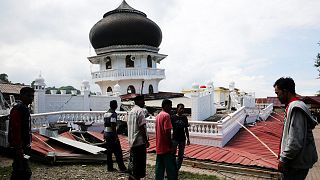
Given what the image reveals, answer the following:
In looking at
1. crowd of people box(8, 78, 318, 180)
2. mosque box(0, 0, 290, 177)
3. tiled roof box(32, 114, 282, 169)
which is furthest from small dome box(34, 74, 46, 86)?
crowd of people box(8, 78, 318, 180)

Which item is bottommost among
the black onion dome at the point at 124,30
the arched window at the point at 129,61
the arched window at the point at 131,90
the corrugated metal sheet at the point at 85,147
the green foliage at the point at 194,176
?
the green foliage at the point at 194,176

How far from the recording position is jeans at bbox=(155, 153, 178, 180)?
5.06 metres

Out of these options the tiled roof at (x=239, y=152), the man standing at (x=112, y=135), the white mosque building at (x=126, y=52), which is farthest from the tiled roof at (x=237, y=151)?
the white mosque building at (x=126, y=52)

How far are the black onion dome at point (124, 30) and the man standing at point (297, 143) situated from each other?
21.8 meters

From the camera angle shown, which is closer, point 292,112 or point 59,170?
point 292,112

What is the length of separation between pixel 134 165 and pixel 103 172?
1.53 metres

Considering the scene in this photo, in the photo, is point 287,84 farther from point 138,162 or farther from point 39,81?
point 39,81

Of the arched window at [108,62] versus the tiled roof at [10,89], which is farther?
the arched window at [108,62]

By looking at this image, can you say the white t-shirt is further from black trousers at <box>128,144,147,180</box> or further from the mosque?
the mosque

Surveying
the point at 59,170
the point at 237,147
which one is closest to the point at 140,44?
the point at 237,147

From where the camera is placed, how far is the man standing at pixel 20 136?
4.07 m

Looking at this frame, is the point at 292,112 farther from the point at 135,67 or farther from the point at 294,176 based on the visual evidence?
the point at 135,67

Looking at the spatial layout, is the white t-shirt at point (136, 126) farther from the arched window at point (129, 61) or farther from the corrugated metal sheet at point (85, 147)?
the arched window at point (129, 61)

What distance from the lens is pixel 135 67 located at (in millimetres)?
24328
